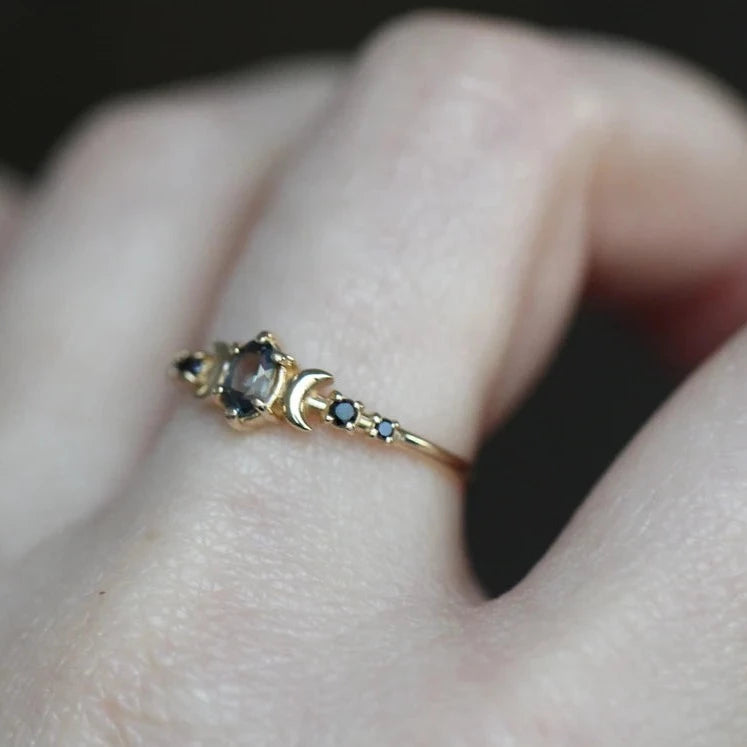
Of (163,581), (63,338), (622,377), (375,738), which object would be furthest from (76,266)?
(622,377)

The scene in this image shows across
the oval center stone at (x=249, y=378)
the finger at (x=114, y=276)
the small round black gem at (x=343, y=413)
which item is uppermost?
the small round black gem at (x=343, y=413)

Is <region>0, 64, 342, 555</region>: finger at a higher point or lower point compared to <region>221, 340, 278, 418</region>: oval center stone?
lower

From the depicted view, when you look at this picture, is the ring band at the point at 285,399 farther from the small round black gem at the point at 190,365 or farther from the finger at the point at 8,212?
the finger at the point at 8,212

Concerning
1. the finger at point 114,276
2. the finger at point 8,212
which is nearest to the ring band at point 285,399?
the finger at point 114,276

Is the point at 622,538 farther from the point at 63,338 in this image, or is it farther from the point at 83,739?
the point at 63,338

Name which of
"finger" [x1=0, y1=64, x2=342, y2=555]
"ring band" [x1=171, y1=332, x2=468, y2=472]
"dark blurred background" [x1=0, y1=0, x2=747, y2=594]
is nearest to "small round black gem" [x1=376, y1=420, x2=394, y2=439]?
"ring band" [x1=171, y1=332, x2=468, y2=472]

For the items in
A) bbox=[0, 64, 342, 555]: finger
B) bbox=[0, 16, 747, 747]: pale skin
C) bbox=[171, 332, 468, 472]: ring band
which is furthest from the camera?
bbox=[0, 64, 342, 555]: finger

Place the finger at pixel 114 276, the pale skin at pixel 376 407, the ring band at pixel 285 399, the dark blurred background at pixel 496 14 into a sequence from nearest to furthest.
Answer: the pale skin at pixel 376 407
the ring band at pixel 285 399
the finger at pixel 114 276
the dark blurred background at pixel 496 14

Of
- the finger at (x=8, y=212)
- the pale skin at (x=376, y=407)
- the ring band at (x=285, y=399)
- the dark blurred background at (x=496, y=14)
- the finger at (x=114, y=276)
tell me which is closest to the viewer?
the pale skin at (x=376, y=407)

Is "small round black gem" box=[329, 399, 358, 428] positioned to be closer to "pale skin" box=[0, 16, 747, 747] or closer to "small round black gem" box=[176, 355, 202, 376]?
"pale skin" box=[0, 16, 747, 747]
